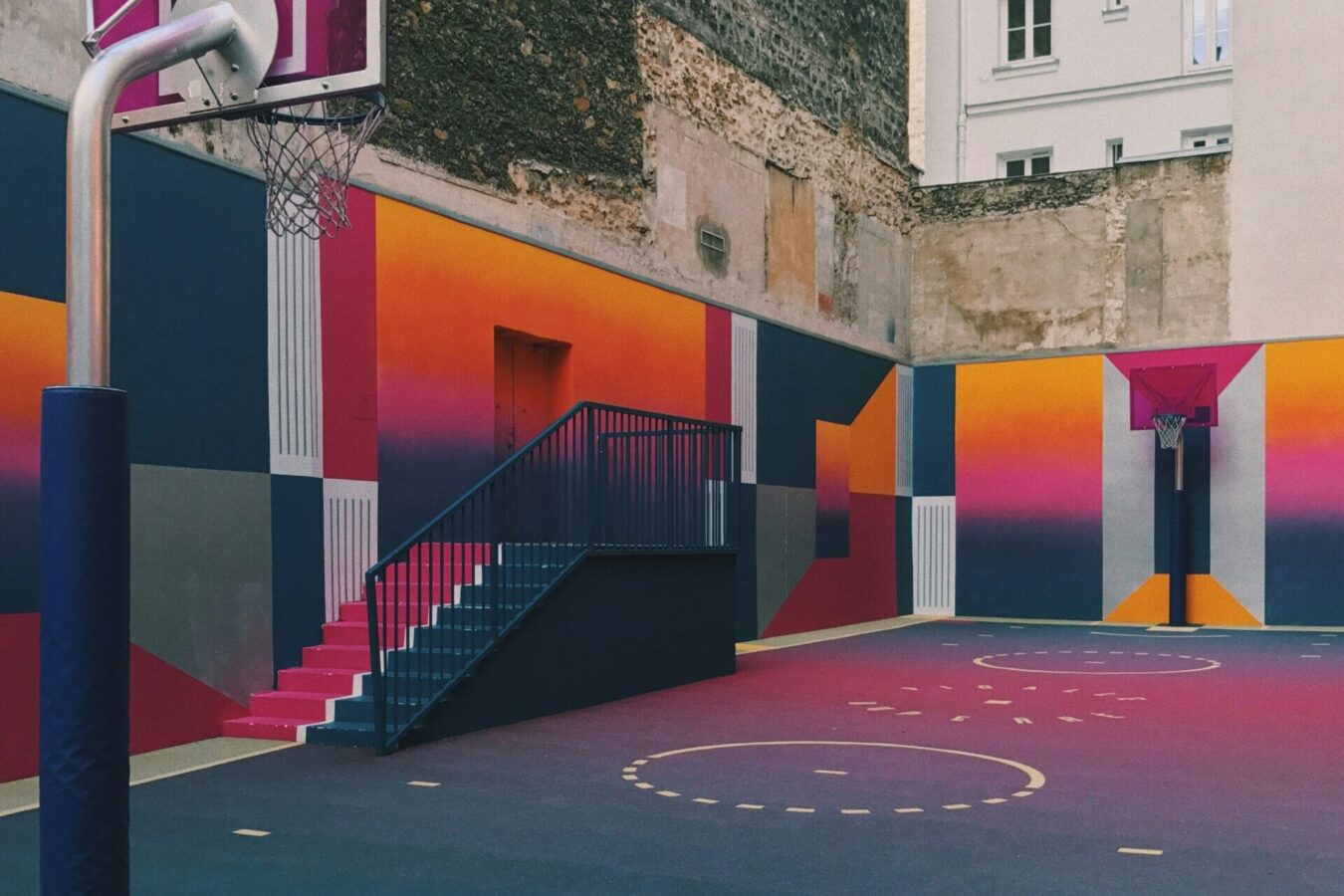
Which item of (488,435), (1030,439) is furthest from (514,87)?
(1030,439)

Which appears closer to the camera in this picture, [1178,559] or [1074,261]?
[1178,559]

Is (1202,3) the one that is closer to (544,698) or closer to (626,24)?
(626,24)

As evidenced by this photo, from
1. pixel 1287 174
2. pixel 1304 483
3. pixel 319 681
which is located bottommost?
pixel 319 681

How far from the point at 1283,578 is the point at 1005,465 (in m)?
3.55

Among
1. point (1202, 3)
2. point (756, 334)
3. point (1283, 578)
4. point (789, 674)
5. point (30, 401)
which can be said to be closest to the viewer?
point (30, 401)

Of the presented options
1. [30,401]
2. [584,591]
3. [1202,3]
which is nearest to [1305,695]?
[584,591]

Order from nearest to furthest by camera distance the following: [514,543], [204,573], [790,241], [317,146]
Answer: [317,146] → [204,573] → [514,543] → [790,241]

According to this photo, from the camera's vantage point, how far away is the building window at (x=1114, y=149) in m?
21.6

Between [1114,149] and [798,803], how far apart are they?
17748 mm

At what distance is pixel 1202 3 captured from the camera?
21.3m

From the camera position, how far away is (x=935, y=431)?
1853 centimetres

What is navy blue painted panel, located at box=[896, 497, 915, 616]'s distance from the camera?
1820cm

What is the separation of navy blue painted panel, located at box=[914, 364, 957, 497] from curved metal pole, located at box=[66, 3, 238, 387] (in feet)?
51.7

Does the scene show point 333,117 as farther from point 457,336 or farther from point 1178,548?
point 1178,548
